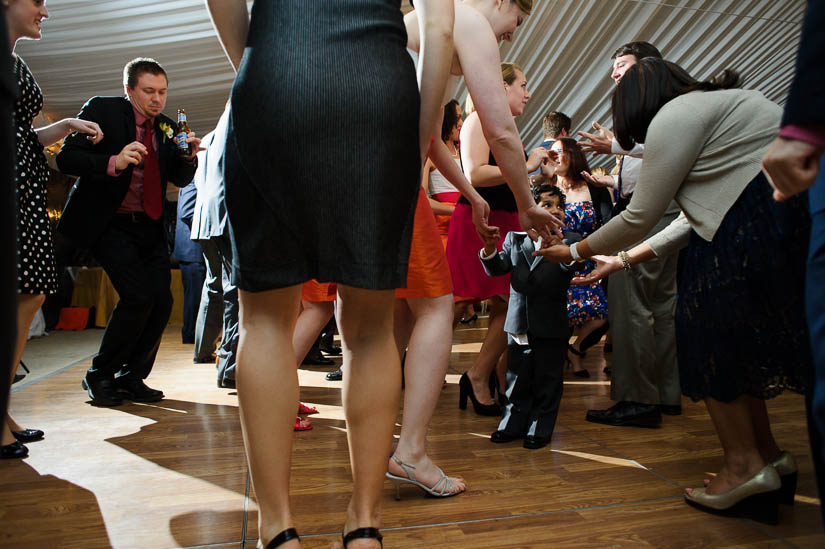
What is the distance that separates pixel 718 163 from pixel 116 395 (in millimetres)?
2554

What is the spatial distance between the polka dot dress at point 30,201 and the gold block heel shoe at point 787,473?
2183 millimetres

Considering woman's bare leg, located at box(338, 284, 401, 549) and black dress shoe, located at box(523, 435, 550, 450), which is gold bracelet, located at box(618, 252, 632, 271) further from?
woman's bare leg, located at box(338, 284, 401, 549)

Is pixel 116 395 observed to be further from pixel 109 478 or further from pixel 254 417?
pixel 254 417

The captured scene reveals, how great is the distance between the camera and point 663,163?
1.41 m

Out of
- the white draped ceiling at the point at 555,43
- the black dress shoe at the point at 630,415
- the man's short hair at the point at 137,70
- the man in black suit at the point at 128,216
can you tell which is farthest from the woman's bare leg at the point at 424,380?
the white draped ceiling at the point at 555,43

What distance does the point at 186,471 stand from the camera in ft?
5.54

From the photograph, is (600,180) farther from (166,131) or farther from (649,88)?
(166,131)

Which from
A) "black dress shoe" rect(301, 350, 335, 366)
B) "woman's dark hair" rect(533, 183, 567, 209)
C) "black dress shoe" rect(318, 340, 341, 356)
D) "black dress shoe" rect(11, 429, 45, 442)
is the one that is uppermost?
"woman's dark hair" rect(533, 183, 567, 209)

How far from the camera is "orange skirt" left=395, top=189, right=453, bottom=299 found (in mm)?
1550

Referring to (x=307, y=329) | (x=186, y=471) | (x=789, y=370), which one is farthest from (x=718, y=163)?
(x=186, y=471)

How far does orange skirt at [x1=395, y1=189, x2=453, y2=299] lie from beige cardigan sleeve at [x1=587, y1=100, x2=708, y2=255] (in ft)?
1.52

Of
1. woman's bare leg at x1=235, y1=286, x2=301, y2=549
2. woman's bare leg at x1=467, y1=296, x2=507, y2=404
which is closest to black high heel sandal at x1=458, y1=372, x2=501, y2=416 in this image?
woman's bare leg at x1=467, y1=296, x2=507, y2=404

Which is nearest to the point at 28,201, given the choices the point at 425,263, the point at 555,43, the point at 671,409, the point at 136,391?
the point at 136,391

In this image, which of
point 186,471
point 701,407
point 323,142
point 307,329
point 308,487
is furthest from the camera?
point 701,407
